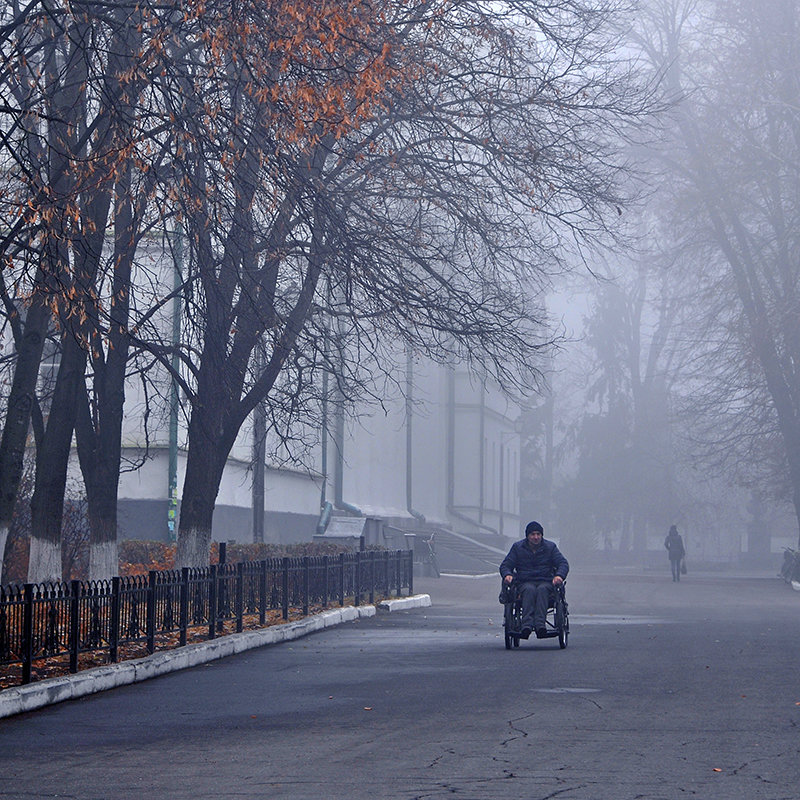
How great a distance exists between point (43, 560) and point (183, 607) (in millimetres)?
3142

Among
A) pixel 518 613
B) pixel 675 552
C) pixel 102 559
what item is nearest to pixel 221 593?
pixel 102 559

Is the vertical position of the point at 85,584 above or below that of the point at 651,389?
below

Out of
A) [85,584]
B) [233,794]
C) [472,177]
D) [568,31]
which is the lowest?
[233,794]

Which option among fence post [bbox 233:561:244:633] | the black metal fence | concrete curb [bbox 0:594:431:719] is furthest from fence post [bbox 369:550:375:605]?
fence post [bbox 233:561:244:633]

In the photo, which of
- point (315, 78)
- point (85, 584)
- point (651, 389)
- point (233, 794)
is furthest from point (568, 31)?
point (651, 389)

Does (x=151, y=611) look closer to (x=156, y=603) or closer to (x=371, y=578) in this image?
(x=156, y=603)

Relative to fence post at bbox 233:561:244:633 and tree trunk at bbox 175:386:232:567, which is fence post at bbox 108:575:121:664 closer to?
fence post at bbox 233:561:244:633

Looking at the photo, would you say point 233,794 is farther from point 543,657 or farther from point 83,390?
point 83,390

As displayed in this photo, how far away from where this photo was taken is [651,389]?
81688 mm

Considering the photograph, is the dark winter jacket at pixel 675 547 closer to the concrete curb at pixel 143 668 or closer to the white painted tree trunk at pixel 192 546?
the concrete curb at pixel 143 668

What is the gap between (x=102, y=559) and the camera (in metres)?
21.5

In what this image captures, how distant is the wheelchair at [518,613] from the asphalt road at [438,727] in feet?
0.77

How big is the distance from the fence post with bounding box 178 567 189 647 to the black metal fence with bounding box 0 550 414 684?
1 centimetres

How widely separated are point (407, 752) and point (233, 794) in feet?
5.76
